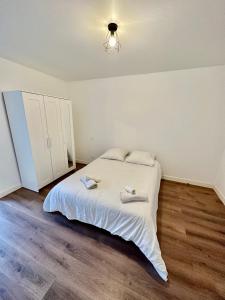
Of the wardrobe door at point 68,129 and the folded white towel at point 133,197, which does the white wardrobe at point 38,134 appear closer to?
the wardrobe door at point 68,129

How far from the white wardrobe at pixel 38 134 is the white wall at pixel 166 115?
886mm

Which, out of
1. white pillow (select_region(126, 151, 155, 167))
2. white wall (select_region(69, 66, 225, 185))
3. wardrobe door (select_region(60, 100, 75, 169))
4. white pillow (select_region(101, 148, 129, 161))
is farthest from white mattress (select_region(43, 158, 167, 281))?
wardrobe door (select_region(60, 100, 75, 169))

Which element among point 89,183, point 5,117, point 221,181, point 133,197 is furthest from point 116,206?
point 5,117

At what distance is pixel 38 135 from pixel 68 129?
89cm

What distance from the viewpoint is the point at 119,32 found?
1.74 metres

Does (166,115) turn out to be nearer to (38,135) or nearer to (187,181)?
(187,181)

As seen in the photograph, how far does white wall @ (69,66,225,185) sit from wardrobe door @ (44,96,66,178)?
3.07 feet

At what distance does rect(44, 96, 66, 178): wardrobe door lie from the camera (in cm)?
277

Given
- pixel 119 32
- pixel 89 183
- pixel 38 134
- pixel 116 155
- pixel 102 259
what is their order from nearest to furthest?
pixel 102 259, pixel 119 32, pixel 89 183, pixel 38 134, pixel 116 155

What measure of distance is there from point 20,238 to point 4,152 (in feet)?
5.26

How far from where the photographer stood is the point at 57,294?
1196 millimetres

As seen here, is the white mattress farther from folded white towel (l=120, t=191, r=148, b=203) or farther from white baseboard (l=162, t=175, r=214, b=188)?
white baseboard (l=162, t=175, r=214, b=188)

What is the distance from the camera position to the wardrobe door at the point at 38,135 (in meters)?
2.37

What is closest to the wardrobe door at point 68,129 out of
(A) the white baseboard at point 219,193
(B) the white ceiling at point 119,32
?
(B) the white ceiling at point 119,32
